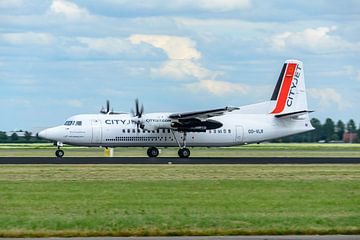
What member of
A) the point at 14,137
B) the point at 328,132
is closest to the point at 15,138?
the point at 14,137

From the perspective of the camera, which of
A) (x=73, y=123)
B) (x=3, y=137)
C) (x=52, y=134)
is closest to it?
(x=52, y=134)

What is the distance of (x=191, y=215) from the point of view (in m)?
20.4

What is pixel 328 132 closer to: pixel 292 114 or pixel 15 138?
pixel 15 138

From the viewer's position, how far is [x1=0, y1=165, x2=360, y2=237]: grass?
1831 cm

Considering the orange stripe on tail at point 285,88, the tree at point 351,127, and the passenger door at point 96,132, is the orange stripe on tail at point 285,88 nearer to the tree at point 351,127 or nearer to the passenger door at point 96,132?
the passenger door at point 96,132

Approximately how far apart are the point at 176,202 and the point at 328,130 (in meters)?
136

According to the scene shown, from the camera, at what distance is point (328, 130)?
A: 156625 mm

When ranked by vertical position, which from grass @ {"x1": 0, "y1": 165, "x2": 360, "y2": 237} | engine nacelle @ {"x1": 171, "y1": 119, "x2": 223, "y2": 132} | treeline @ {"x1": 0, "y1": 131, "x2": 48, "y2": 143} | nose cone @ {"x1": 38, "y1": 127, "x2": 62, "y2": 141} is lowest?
grass @ {"x1": 0, "y1": 165, "x2": 360, "y2": 237}

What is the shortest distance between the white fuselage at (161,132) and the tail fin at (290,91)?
162 centimetres

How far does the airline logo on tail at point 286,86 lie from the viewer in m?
60.2

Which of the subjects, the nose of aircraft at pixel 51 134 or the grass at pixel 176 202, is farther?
the nose of aircraft at pixel 51 134

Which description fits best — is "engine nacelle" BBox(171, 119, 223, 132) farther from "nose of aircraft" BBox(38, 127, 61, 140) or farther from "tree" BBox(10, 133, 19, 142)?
"tree" BBox(10, 133, 19, 142)

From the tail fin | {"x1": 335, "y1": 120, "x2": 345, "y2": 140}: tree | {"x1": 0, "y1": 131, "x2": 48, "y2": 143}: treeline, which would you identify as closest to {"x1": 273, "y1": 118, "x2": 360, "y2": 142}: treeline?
{"x1": 335, "y1": 120, "x2": 345, "y2": 140}: tree

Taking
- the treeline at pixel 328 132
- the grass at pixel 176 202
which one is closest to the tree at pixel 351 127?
the treeline at pixel 328 132
